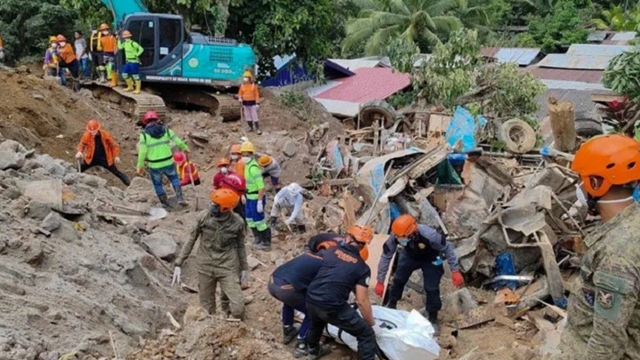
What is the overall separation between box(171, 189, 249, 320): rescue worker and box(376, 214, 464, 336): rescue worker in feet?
5.08

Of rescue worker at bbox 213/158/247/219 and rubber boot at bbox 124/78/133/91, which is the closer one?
rescue worker at bbox 213/158/247/219

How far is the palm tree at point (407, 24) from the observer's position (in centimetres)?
2698

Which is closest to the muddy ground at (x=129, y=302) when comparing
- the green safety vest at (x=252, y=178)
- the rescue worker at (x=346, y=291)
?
the rescue worker at (x=346, y=291)

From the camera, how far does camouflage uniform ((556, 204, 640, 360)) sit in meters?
2.69

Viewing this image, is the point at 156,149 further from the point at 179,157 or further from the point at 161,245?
the point at 161,245

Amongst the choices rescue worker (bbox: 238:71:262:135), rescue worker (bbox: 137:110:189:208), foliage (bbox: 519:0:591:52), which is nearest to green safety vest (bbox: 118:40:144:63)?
rescue worker (bbox: 238:71:262:135)

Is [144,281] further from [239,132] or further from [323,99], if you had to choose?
[323,99]

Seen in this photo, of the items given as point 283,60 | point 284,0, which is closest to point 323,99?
point 283,60

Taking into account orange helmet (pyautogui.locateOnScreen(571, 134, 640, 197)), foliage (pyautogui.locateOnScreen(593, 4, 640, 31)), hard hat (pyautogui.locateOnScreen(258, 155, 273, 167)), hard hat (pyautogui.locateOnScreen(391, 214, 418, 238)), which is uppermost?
orange helmet (pyautogui.locateOnScreen(571, 134, 640, 197))

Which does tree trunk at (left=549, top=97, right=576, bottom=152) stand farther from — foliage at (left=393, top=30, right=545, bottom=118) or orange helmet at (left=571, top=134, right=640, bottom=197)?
orange helmet at (left=571, top=134, right=640, bottom=197)

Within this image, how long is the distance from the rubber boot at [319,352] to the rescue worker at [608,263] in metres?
3.45

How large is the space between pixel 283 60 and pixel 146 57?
8.80 meters

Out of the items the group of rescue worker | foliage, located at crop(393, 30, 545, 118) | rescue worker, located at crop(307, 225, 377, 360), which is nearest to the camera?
rescue worker, located at crop(307, 225, 377, 360)

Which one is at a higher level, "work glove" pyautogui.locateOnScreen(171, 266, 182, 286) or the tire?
the tire
